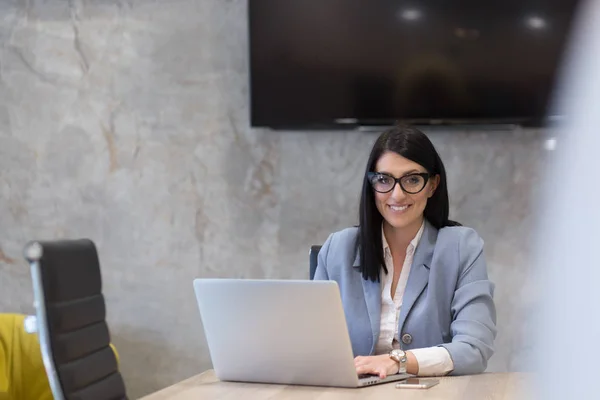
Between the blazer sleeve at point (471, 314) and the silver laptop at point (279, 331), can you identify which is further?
the blazer sleeve at point (471, 314)

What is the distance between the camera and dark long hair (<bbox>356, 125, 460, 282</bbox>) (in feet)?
7.84

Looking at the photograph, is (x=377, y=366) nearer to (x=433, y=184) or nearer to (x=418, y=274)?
(x=418, y=274)

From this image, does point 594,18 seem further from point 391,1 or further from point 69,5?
point 69,5

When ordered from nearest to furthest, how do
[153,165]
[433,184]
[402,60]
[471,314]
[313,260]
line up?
[471,314]
[433,184]
[313,260]
[402,60]
[153,165]

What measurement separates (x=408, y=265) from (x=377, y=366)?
48 cm

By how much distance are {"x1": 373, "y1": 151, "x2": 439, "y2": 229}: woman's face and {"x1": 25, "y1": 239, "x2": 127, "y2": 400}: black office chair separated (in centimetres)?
84

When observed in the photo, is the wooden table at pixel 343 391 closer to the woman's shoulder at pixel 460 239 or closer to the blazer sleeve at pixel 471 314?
the blazer sleeve at pixel 471 314

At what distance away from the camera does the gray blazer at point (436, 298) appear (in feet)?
7.38

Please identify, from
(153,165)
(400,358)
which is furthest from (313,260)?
(153,165)

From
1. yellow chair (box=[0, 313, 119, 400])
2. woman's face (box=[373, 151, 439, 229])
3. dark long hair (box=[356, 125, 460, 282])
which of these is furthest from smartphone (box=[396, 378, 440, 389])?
yellow chair (box=[0, 313, 119, 400])

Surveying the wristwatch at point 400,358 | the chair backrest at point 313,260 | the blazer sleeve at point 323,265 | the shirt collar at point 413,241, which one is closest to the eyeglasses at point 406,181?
the shirt collar at point 413,241

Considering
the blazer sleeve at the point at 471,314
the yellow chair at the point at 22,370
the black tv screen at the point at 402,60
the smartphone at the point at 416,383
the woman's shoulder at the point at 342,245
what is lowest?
the yellow chair at the point at 22,370

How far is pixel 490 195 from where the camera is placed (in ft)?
11.8

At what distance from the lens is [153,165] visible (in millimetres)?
3898
